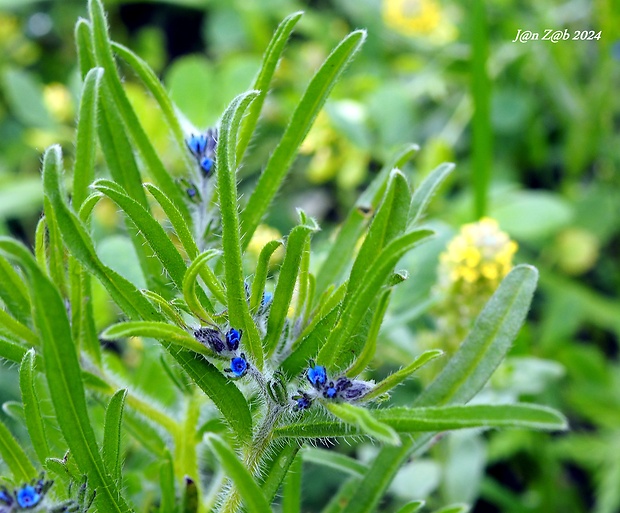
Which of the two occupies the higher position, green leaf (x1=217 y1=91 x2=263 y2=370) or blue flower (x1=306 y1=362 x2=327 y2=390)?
green leaf (x1=217 y1=91 x2=263 y2=370)

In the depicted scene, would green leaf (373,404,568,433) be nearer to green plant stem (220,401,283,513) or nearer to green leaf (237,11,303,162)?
green plant stem (220,401,283,513)

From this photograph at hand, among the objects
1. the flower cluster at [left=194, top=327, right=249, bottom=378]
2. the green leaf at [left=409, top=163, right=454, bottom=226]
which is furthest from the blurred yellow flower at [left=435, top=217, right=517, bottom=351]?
the flower cluster at [left=194, top=327, right=249, bottom=378]

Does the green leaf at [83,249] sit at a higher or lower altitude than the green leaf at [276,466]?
higher

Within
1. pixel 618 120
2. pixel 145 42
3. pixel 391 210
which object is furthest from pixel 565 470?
pixel 145 42

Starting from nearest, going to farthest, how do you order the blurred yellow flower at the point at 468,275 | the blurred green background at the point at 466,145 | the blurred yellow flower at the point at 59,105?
the blurred yellow flower at the point at 468,275 → the blurred green background at the point at 466,145 → the blurred yellow flower at the point at 59,105

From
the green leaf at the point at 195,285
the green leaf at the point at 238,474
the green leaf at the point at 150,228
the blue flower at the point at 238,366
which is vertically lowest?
the green leaf at the point at 238,474

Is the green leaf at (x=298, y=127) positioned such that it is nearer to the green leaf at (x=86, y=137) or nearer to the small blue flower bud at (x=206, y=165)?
the small blue flower bud at (x=206, y=165)

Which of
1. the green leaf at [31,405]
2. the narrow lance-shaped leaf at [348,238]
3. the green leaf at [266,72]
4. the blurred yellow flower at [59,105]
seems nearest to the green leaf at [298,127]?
the green leaf at [266,72]
